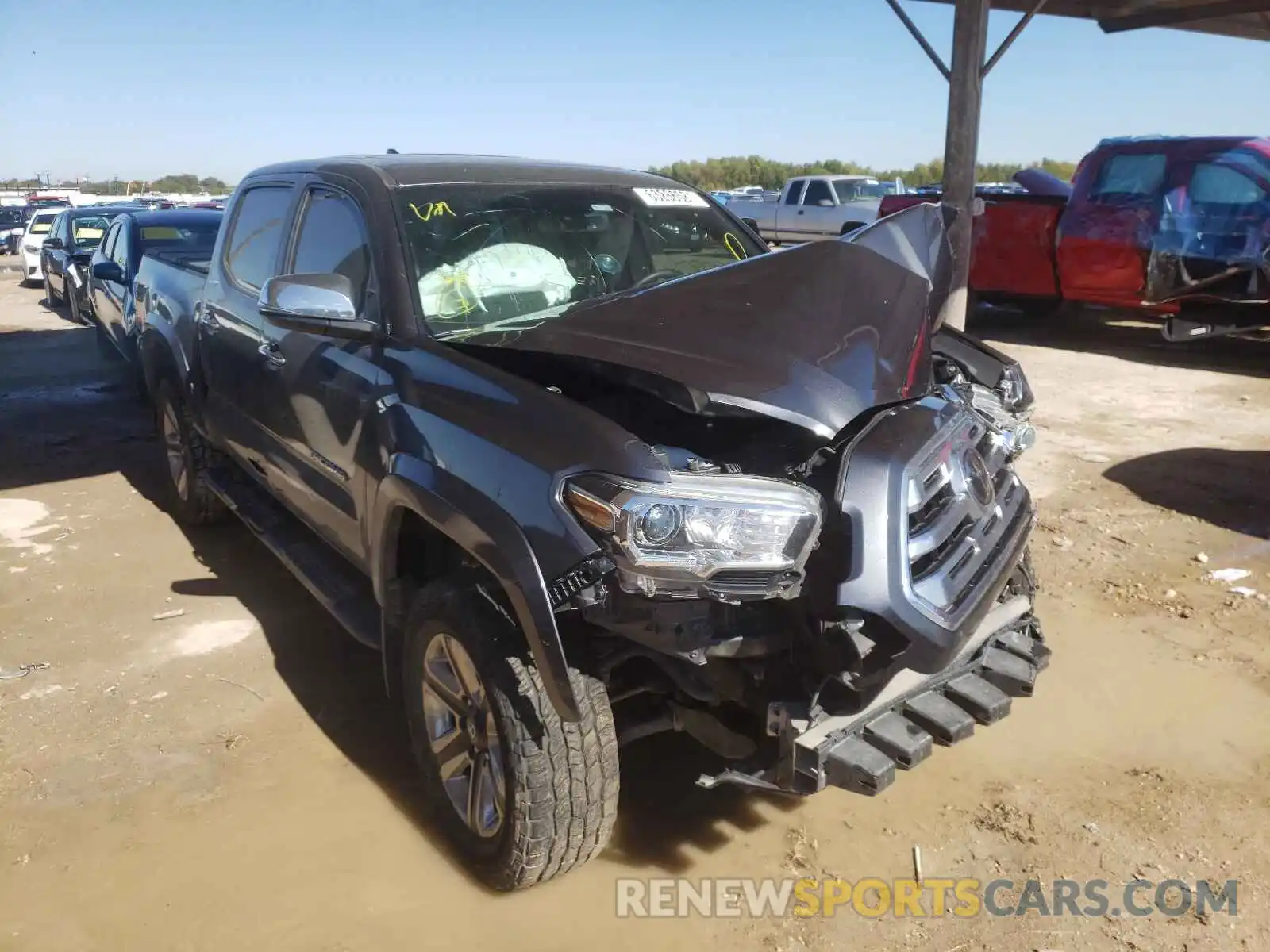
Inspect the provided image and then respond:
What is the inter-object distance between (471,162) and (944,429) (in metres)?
2.12

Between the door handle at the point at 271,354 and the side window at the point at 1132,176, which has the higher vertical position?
the side window at the point at 1132,176

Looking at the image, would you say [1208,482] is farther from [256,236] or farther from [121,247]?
[121,247]

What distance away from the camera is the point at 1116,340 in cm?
1134

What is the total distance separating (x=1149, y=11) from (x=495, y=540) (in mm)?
13112

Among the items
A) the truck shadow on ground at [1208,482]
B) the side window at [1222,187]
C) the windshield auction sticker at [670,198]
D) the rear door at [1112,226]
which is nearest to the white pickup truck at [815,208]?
the rear door at [1112,226]

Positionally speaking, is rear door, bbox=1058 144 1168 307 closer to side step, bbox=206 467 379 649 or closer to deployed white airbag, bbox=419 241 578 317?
deployed white airbag, bbox=419 241 578 317

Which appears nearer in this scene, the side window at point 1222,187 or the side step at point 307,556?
the side step at point 307,556

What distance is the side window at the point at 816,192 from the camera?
62.3ft

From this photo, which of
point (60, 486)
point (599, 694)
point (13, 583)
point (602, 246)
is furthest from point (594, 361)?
point (60, 486)

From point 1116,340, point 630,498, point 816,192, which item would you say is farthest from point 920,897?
point 816,192

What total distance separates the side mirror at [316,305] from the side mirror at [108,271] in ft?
15.2

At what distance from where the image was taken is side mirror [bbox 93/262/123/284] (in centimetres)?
696

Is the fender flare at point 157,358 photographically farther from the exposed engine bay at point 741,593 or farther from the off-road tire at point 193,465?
the exposed engine bay at point 741,593

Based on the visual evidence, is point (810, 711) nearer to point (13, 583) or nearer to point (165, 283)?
point (13, 583)
